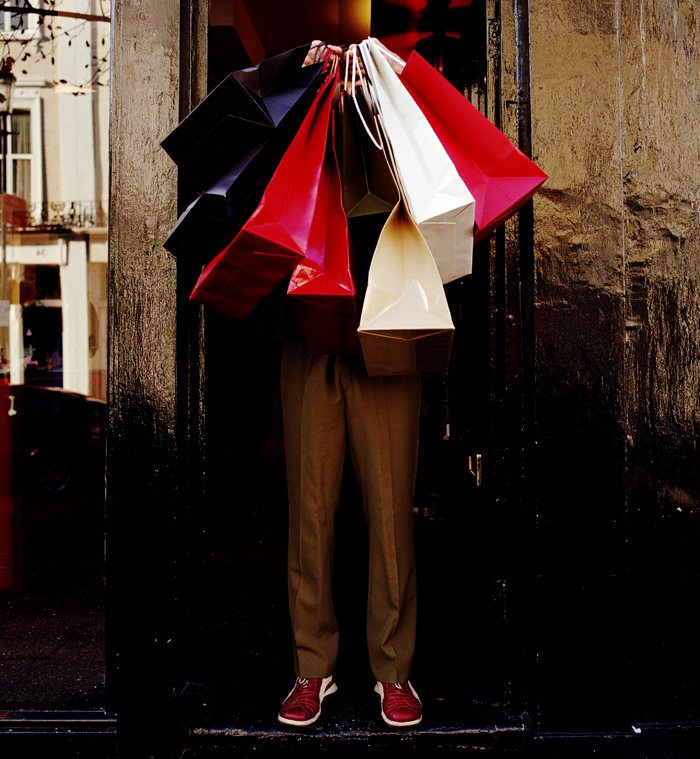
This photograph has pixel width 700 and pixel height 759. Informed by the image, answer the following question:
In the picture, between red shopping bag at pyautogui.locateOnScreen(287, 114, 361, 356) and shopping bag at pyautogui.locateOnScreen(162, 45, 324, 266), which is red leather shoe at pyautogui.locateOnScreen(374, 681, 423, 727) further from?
shopping bag at pyautogui.locateOnScreen(162, 45, 324, 266)

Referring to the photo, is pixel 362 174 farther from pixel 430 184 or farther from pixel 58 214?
pixel 58 214

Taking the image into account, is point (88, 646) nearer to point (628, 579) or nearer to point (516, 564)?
point (516, 564)

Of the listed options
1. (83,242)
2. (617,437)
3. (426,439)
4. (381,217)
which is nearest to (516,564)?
(617,437)

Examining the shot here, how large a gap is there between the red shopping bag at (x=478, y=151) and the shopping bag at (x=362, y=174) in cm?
21

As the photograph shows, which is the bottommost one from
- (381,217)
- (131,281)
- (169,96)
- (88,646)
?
(88,646)

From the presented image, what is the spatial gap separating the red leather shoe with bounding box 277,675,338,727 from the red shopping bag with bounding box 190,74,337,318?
1.45 meters

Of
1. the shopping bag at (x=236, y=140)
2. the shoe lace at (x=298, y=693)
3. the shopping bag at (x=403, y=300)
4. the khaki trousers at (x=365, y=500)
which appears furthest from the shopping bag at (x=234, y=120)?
the shoe lace at (x=298, y=693)

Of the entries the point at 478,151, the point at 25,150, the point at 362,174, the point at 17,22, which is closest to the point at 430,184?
the point at 478,151

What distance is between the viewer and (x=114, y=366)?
6.73ft

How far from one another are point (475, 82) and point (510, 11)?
327 millimetres

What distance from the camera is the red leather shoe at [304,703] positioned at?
1945 millimetres

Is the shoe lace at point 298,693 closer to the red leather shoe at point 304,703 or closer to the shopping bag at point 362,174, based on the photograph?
the red leather shoe at point 304,703

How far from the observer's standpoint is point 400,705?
77.0 inches

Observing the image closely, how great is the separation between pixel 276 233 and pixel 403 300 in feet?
1.33
